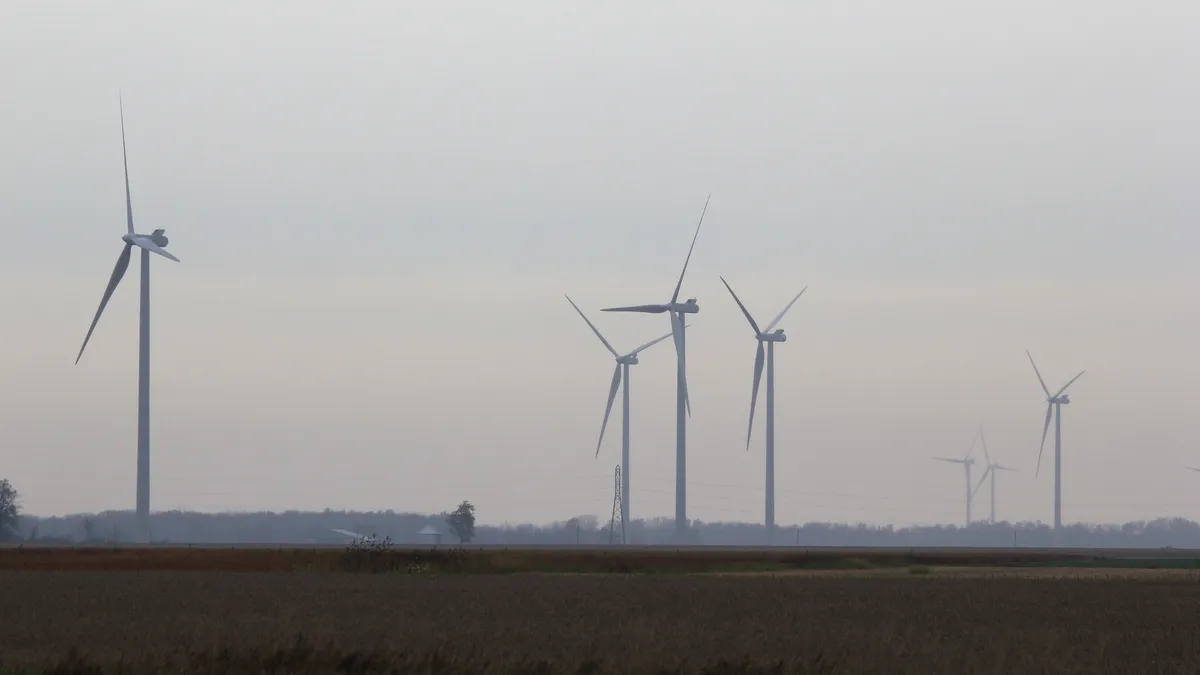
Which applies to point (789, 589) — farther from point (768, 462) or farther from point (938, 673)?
point (768, 462)

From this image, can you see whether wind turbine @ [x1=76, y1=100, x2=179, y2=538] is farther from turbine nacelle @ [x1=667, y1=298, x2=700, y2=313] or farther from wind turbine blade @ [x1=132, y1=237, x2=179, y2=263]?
turbine nacelle @ [x1=667, y1=298, x2=700, y2=313]

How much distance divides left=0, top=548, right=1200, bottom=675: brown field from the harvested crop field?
10cm

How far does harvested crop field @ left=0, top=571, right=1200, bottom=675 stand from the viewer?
1452 inches

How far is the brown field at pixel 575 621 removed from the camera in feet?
121

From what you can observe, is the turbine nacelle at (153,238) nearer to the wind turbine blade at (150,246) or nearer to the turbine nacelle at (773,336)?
the wind turbine blade at (150,246)

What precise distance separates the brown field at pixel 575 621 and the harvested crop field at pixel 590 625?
10 cm

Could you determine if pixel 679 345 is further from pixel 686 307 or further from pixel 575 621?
pixel 575 621

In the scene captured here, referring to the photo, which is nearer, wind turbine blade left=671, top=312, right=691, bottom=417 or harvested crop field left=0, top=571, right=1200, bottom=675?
harvested crop field left=0, top=571, right=1200, bottom=675

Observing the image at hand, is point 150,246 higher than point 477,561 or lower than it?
higher

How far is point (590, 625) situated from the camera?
4956 cm

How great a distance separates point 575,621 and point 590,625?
1665 millimetres

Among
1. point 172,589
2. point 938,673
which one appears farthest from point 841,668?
point 172,589

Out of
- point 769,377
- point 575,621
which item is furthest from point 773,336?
point 575,621

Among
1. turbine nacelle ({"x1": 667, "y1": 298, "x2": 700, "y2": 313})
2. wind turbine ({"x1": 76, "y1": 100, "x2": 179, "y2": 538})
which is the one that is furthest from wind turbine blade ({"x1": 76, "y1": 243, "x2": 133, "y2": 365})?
turbine nacelle ({"x1": 667, "y1": 298, "x2": 700, "y2": 313})
